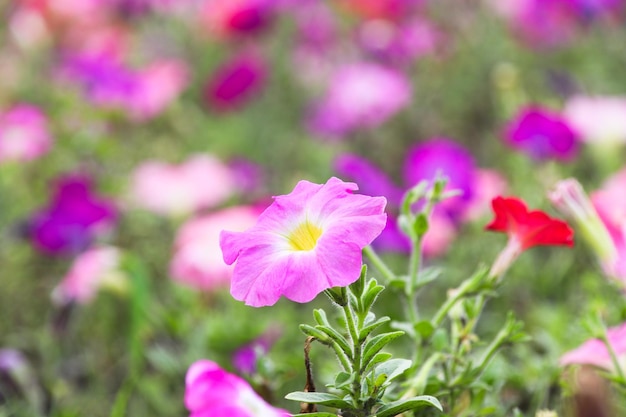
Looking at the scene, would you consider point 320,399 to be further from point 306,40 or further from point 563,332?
point 306,40

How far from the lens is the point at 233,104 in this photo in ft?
6.09

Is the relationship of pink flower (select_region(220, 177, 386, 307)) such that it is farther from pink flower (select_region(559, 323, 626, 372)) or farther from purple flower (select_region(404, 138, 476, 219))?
purple flower (select_region(404, 138, 476, 219))

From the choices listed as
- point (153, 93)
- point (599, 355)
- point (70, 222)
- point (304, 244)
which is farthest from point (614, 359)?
point (153, 93)

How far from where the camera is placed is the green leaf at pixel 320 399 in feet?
1.51

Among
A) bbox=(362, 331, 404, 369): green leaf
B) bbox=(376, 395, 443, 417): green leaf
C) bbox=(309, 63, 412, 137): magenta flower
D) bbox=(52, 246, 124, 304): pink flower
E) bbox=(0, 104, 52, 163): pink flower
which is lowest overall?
bbox=(376, 395, 443, 417): green leaf

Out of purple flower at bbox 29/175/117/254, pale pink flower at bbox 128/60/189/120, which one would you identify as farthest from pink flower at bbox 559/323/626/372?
pale pink flower at bbox 128/60/189/120

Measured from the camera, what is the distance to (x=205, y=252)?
110 cm

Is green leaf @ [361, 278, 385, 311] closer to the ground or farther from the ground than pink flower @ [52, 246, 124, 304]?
closer to the ground

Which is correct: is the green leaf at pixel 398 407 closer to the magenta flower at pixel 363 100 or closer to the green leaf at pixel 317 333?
the green leaf at pixel 317 333

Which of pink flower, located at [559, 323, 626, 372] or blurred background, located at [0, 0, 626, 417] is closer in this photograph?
pink flower, located at [559, 323, 626, 372]

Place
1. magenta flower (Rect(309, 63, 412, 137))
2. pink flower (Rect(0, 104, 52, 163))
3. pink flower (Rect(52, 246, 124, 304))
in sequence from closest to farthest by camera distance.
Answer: pink flower (Rect(52, 246, 124, 304))
pink flower (Rect(0, 104, 52, 163))
magenta flower (Rect(309, 63, 412, 137))

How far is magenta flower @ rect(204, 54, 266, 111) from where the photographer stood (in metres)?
1.83

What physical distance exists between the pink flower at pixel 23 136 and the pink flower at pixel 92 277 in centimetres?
43

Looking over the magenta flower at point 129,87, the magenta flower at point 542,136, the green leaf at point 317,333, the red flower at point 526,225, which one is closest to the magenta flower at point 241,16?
the magenta flower at point 129,87
